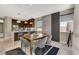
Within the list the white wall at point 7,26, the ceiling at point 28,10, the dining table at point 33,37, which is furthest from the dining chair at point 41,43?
the white wall at point 7,26

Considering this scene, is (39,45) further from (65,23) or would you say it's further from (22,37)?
(65,23)

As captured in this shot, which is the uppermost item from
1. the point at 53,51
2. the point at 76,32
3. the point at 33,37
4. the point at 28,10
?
the point at 28,10

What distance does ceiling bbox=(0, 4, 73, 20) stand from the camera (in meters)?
1.79

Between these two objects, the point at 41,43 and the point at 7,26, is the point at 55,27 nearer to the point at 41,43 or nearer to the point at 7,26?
the point at 41,43

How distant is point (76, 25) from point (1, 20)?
1.55 meters

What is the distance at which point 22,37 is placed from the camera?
74.8 inches

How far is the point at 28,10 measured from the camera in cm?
185

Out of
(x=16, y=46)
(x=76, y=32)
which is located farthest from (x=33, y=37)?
(x=76, y=32)

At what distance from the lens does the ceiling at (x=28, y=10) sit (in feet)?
5.87

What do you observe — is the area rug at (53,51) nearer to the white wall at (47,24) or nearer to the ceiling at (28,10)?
the white wall at (47,24)

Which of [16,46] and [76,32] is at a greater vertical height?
[76,32]

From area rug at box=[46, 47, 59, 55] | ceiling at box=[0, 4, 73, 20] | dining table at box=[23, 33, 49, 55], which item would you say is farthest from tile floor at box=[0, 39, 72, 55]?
ceiling at box=[0, 4, 73, 20]

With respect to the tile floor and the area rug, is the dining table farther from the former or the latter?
the area rug
